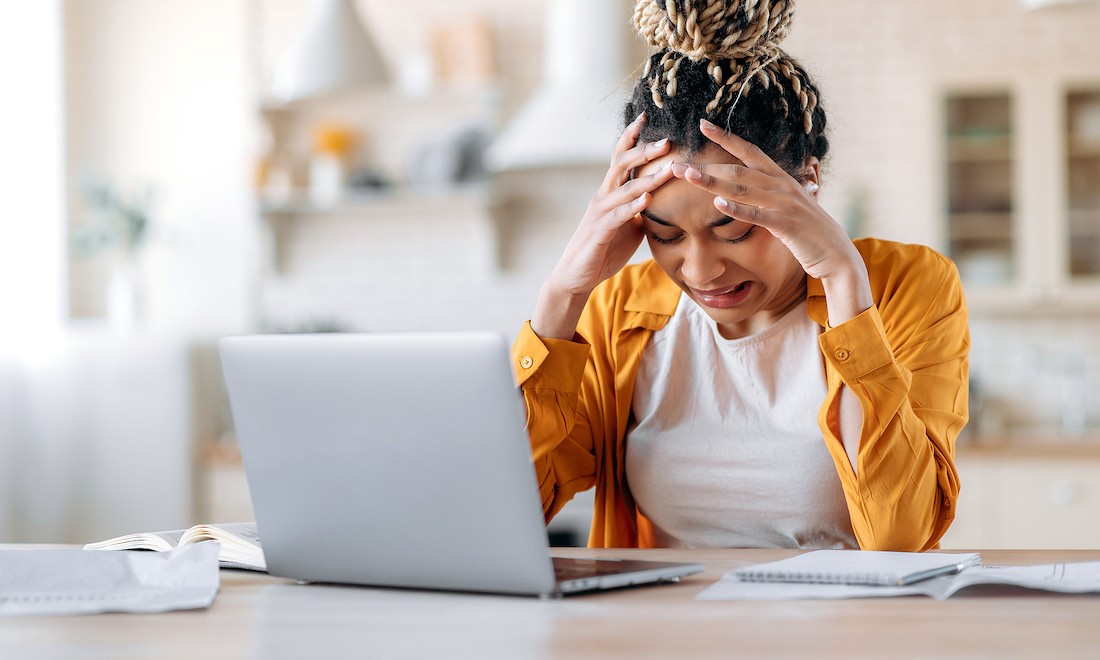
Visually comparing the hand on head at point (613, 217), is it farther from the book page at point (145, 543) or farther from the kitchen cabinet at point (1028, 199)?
the kitchen cabinet at point (1028, 199)

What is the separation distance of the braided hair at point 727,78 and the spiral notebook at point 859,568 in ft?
1.86

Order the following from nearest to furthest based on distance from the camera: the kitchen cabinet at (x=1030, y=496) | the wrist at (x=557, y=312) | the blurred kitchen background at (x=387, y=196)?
1. the wrist at (x=557, y=312)
2. the kitchen cabinet at (x=1030, y=496)
3. the blurred kitchen background at (x=387, y=196)

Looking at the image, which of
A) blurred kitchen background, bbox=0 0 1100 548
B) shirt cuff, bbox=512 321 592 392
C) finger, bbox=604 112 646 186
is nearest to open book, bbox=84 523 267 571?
shirt cuff, bbox=512 321 592 392

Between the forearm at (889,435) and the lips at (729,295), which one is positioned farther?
the lips at (729,295)

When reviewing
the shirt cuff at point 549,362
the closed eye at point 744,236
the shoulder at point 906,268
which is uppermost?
the closed eye at point 744,236

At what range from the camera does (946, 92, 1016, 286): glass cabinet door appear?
4.25 meters

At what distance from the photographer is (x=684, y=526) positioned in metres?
1.66

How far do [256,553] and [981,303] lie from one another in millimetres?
3532

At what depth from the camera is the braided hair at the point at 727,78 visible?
1.49 meters

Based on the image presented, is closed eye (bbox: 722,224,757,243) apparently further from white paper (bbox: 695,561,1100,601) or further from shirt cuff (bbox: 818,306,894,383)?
white paper (bbox: 695,561,1100,601)

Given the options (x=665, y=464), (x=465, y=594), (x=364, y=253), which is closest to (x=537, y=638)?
(x=465, y=594)

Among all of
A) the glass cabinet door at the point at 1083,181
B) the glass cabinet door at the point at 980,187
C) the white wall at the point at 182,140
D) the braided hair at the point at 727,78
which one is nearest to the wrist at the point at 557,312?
the braided hair at the point at 727,78

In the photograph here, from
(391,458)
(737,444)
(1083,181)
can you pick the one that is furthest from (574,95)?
(391,458)

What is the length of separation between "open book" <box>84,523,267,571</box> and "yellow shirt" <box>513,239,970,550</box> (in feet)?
1.43
